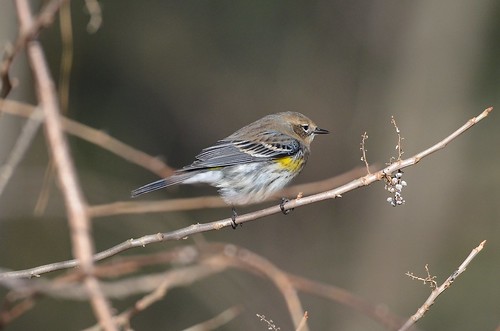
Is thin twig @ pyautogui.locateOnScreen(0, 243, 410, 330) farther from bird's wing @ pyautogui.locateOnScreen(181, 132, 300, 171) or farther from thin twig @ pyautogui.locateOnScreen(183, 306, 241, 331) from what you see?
bird's wing @ pyautogui.locateOnScreen(181, 132, 300, 171)

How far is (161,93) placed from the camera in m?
12.7

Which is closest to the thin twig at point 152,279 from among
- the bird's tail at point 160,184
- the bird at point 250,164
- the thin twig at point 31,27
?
the thin twig at point 31,27

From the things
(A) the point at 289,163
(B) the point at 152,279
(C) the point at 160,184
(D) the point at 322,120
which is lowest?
(B) the point at 152,279

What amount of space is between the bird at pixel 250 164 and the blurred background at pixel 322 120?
4148 mm

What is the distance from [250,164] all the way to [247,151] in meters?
0.22

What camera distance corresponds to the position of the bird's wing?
5.49 metres

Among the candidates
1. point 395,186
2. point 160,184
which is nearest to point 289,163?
point 160,184

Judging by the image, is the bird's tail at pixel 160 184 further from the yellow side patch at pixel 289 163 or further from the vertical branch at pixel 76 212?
the vertical branch at pixel 76 212

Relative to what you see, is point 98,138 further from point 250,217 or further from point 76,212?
point 76,212

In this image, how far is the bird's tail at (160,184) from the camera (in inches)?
178

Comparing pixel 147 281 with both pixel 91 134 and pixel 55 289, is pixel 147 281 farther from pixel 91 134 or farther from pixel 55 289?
pixel 91 134

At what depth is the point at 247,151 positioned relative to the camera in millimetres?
5762

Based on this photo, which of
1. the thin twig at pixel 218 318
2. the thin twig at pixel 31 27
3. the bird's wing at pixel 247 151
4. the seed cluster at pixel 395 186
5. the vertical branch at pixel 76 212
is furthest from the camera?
the bird's wing at pixel 247 151

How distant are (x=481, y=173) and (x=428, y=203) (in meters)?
1.13
